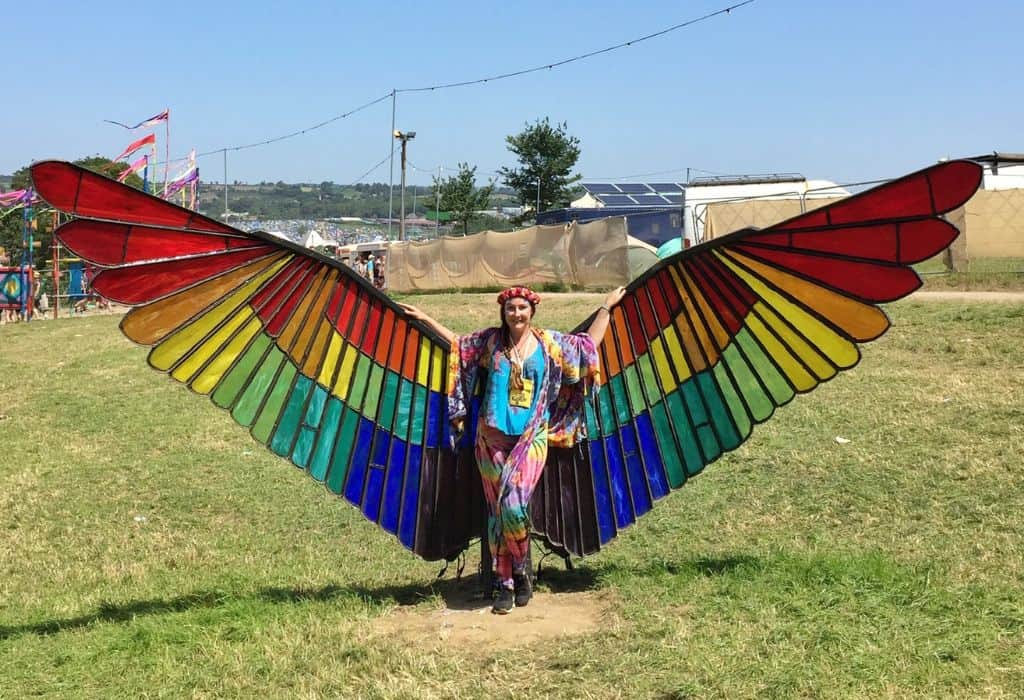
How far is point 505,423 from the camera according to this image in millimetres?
5160

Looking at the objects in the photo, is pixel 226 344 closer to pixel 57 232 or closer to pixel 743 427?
pixel 57 232

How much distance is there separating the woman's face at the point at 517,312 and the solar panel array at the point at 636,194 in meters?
38.8

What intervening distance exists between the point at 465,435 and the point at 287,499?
3.66 m

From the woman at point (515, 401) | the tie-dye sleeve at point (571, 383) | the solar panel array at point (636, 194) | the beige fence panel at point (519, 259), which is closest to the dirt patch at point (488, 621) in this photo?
the woman at point (515, 401)

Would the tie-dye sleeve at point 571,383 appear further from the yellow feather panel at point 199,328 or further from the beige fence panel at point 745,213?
the beige fence panel at point 745,213

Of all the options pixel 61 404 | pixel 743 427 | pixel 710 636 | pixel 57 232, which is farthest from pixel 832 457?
pixel 61 404

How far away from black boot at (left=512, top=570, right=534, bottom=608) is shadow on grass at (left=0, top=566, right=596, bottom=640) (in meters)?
0.17

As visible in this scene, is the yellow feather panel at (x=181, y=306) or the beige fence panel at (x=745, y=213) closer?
the yellow feather panel at (x=181, y=306)

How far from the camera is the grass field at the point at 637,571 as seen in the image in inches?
177

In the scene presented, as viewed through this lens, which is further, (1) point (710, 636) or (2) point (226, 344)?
(2) point (226, 344)

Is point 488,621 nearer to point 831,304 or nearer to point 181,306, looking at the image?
point 181,306

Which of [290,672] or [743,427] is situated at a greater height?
[743,427]

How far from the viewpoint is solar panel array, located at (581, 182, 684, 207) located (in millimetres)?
45344

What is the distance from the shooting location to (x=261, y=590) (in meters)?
6.14
